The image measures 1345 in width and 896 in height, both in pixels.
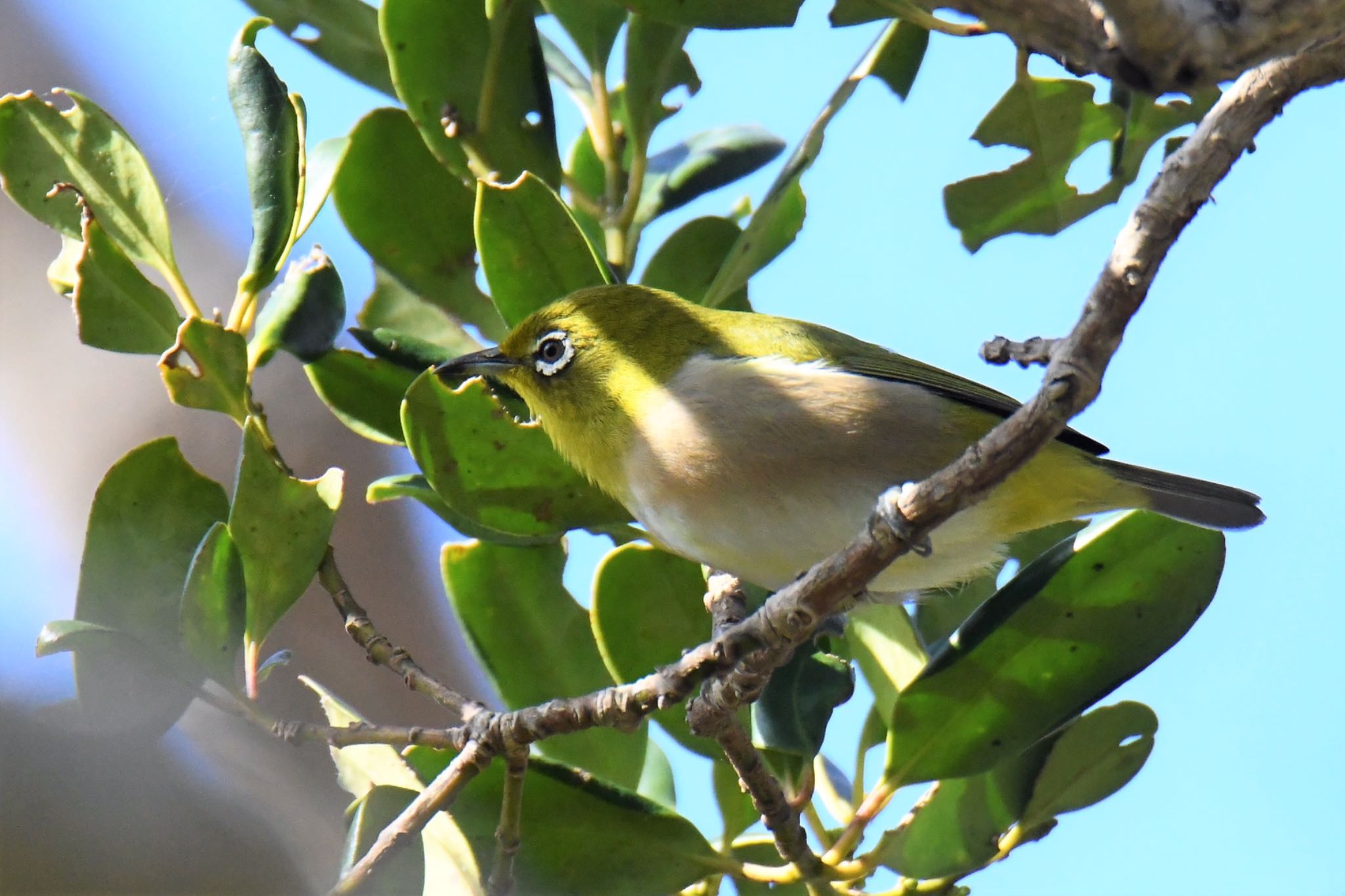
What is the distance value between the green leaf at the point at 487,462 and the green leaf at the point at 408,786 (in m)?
0.37

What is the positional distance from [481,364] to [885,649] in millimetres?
924

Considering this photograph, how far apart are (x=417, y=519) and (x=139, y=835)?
1688 mm

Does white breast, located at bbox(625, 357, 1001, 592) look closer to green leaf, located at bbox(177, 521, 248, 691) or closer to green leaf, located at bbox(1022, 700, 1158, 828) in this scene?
green leaf, located at bbox(1022, 700, 1158, 828)

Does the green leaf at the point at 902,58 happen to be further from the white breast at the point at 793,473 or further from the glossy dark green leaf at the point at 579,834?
the glossy dark green leaf at the point at 579,834

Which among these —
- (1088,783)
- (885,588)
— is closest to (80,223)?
(885,588)

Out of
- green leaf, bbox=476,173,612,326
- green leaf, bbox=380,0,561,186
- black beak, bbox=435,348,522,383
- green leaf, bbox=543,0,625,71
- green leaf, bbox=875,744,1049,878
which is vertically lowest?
green leaf, bbox=875,744,1049,878

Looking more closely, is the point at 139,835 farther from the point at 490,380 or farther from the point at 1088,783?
the point at 1088,783

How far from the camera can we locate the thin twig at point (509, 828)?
5.23ft

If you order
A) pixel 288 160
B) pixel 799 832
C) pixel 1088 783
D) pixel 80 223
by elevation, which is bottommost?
pixel 799 832

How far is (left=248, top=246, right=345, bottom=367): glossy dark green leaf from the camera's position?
6.35 ft

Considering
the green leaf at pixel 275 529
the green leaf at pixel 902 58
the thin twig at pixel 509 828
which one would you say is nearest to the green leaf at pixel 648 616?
the thin twig at pixel 509 828

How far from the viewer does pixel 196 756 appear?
11.2 feet

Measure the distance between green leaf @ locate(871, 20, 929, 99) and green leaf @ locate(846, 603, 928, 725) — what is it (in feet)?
2.89

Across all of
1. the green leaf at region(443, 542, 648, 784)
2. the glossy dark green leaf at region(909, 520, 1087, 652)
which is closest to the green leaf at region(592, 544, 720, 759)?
the green leaf at region(443, 542, 648, 784)
